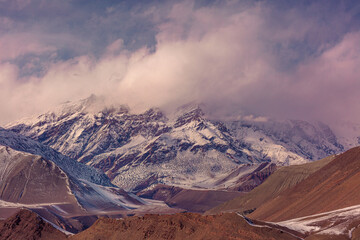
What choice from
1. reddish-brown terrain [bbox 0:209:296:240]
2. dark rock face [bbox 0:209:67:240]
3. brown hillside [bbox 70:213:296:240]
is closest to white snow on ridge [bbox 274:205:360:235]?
reddish-brown terrain [bbox 0:209:296:240]

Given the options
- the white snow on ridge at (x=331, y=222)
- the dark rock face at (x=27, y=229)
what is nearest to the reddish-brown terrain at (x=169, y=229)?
the dark rock face at (x=27, y=229)

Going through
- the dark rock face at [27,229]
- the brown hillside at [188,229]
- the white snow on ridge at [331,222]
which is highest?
the dark rock face at [27,229]

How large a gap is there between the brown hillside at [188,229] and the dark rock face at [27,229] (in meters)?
17.9

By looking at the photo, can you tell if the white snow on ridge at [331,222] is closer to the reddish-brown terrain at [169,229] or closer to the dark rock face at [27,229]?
the reddish-brown terrain at [169,229]

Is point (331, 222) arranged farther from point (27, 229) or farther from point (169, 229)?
point (27, 229)

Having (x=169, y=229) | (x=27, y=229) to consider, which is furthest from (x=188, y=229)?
(x=27, y=229)

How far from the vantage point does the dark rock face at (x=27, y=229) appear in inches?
6201

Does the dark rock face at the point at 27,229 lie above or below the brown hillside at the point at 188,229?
above

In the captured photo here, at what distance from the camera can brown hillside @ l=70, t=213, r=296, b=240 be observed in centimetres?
12962

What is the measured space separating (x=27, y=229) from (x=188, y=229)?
53221 millimetres

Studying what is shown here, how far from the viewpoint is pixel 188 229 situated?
134m

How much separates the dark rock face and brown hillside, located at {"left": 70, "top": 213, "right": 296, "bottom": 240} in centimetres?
1785

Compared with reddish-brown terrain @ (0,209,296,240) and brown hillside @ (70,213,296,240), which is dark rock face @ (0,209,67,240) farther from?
brown hillside @ (70,213,296,240)

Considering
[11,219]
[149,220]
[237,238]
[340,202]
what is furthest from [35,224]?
[340,202]
